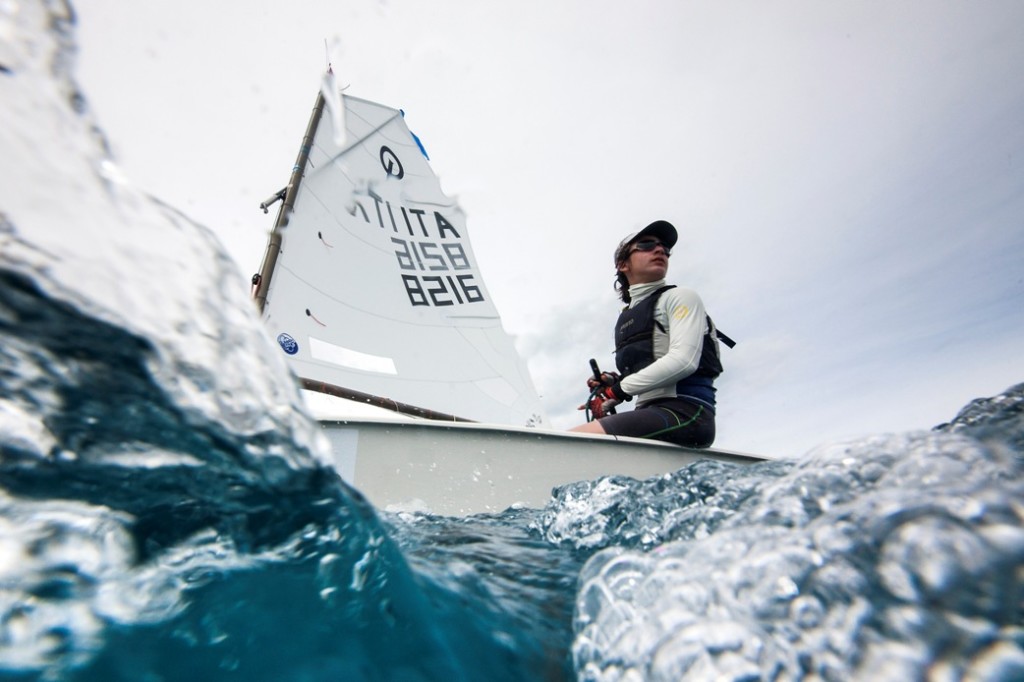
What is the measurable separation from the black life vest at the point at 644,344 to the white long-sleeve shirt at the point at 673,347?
0.06 meters

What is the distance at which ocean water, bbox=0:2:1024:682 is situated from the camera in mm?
512

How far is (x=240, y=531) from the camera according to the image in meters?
0.70

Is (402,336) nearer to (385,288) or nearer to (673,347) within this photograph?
(385,288)

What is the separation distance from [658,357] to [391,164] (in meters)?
5.61

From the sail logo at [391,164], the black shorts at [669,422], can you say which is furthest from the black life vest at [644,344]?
the sail logo at [391,164]

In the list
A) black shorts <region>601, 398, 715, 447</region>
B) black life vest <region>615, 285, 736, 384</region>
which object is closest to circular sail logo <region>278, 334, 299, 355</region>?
black life vest <region>615, 285, 736, 384</region>

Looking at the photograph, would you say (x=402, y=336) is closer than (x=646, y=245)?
No

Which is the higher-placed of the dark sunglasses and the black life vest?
the dark sunglasses

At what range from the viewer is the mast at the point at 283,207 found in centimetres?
495

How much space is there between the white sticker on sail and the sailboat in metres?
0.01

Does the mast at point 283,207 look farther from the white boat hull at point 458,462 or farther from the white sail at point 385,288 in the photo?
the white boat hull at point 458,462

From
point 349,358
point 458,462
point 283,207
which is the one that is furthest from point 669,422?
point 283,207

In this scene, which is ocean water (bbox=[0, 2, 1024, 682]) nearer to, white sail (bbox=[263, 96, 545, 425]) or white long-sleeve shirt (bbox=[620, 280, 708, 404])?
white long-sleeve shirt (bbox=[620, 280, 708, 404])

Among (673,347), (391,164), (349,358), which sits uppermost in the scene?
(391,164)
